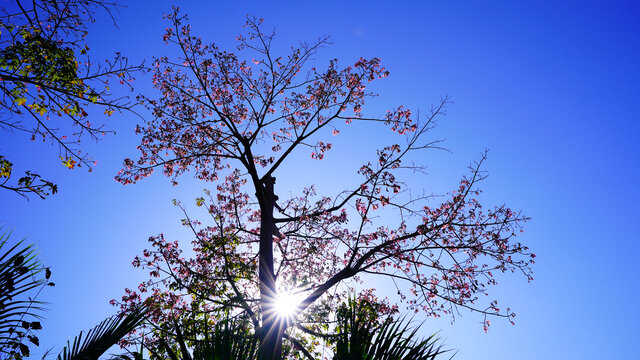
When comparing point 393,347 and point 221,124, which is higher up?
point 221,124

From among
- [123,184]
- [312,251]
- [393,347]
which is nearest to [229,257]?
[312,251]

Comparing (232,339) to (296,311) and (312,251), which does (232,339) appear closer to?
(296,311)

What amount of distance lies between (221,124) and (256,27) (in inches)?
144

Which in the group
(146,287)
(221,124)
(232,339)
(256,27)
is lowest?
(232,339)

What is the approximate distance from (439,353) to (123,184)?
11600 mm

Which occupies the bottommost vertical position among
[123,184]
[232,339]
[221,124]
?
[232,339]

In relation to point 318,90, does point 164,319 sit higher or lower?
lower

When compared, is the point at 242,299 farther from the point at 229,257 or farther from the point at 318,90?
the point at 318,90

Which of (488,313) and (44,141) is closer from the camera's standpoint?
(44,141)

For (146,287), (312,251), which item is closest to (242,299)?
(312,251)

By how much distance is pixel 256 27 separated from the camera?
12.2 metres

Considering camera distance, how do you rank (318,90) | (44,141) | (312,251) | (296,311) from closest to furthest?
(44,141)
(296,311)
(312,251)
(318,90)

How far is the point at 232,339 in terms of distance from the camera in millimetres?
3098


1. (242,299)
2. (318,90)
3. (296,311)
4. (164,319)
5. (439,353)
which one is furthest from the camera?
(318,90)
